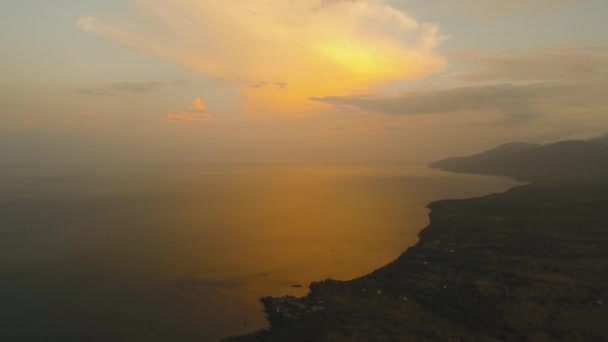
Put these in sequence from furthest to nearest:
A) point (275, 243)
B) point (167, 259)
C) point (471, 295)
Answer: point (275, 243)
point (167, 259)
point (471, 295)

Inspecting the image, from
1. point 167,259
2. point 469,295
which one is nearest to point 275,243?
point 167,259

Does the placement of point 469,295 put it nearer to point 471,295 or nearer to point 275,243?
point 471,295

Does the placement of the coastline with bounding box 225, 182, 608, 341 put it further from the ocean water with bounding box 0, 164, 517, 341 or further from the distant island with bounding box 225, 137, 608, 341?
the ocean water with bounding box 0, 164, 517, 341

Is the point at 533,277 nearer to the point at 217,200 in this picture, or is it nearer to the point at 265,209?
the point at 265,209

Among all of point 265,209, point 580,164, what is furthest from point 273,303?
point 580,164

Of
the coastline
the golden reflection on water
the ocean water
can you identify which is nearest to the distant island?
the coastline
